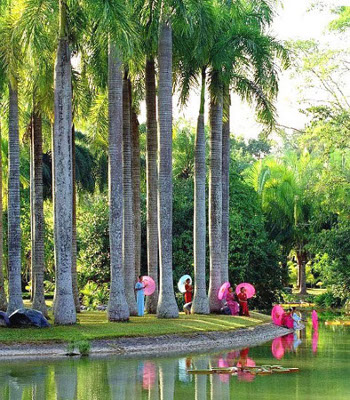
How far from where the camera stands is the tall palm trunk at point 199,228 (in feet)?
105

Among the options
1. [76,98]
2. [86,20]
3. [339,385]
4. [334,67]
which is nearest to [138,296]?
[76,98]

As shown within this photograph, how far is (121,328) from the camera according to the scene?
85.0ft

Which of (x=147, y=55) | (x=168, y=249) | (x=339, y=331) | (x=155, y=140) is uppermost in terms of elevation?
(x=147, y=55)

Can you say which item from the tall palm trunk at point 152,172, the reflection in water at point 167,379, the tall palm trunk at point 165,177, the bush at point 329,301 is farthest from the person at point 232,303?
the bush at point 329,301

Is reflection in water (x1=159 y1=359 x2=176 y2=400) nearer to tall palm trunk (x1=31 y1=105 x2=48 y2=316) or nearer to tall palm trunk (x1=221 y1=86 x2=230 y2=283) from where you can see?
tall palm trunk (x1=31 y1=105 x2=48 y2=316)

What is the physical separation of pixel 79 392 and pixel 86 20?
13.3 m

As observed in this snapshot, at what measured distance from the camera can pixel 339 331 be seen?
35.0 meters

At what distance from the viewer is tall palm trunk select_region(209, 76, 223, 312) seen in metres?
33.0

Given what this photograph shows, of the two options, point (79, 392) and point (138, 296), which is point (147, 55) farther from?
point (79, 392)

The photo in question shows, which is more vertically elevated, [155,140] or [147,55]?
[147,55]

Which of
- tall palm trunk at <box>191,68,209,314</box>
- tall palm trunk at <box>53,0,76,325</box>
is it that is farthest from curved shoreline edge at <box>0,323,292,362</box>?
tall palm trunk at <box>191,68,209,314</box>

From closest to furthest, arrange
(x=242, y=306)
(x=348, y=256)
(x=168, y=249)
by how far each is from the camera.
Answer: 1. (x=168, y=249)
2. (x=242, y=306)
3. (x=348, y=256)

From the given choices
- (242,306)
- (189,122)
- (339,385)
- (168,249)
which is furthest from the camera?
(189,122)

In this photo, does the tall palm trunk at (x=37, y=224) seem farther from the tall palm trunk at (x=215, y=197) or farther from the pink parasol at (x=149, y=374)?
the pink parasol at (x=149, y=374)
